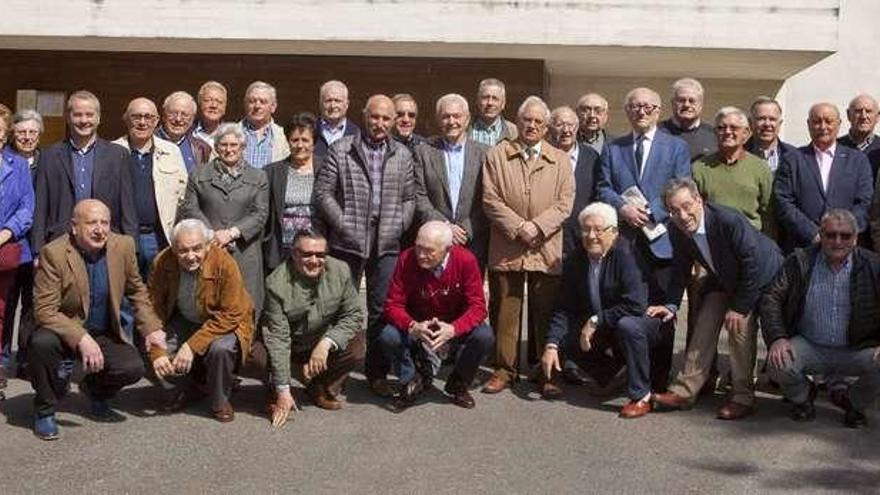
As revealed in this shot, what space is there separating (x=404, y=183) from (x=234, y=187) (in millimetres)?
1012

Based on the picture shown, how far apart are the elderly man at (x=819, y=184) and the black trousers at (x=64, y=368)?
3851 mm

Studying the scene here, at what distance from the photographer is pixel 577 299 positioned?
6578 mm

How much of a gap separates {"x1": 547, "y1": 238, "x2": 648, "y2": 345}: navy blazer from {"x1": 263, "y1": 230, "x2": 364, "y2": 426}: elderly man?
120 cm

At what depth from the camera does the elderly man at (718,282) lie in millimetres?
6141

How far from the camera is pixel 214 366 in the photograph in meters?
5.91

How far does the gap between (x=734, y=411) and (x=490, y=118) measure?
2488 mm

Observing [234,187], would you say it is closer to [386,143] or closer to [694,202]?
[386,143]

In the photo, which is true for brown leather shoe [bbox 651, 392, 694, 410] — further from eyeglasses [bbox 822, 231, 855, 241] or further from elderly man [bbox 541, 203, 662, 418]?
eyeglasses [bbox 822, 231, 855, 241]

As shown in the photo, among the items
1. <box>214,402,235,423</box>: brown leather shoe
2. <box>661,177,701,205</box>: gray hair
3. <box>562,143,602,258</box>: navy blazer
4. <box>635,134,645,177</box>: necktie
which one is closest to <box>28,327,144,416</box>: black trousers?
<box>214,402,235,423</box>: brown leather shoe

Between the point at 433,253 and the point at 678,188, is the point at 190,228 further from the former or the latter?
the point at 678,188

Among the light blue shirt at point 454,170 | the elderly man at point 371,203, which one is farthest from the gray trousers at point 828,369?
the elderly man at point 371,203

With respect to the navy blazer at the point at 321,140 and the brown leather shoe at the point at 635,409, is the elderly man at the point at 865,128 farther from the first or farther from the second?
the navy blazer at the point at 321,140

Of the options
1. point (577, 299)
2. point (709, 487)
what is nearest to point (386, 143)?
point (577, 299)

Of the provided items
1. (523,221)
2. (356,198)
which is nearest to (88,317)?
(356,198)
